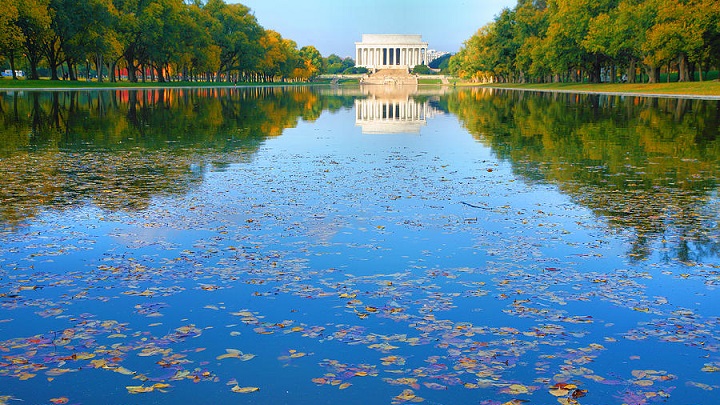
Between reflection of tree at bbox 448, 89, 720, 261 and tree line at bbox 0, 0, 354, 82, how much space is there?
55.0m

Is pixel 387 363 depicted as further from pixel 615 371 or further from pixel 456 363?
pixel 615 371

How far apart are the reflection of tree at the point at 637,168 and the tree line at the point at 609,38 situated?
38.3 metres

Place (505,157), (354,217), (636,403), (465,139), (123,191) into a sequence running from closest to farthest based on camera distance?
(636,403) < (354,217) < (123,191) < (505,157) < (465,139)

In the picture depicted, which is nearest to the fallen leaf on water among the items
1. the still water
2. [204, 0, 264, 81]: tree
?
the still water

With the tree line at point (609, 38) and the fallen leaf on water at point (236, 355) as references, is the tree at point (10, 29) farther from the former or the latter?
the fallen leaf on water at point (236, 355)

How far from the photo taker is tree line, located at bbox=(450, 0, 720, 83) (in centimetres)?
6600

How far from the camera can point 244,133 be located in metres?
27.8

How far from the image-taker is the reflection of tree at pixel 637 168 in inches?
419

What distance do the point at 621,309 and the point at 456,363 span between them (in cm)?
242

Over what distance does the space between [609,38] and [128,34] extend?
194 feet

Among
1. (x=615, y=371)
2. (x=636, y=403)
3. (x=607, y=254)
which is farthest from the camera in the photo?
(x=607, y=254)

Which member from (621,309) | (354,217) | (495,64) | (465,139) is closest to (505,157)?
(465,139)

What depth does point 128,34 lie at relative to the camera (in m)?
85.7

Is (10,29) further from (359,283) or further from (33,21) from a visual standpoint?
(359,283)
